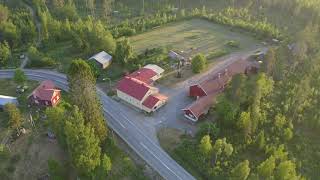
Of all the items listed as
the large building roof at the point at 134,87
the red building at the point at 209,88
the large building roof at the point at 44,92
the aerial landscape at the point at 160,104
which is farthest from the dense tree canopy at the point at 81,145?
the red building at the point at 209,88

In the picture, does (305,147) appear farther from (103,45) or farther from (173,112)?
(103,45)

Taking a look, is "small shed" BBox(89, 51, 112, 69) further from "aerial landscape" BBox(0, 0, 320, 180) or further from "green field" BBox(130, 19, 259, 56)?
"green field" BBox(130, 19, 259, 56)

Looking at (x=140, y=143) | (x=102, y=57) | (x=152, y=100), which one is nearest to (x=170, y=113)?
(x=152, y=100)

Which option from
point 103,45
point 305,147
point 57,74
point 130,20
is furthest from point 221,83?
point 130,20

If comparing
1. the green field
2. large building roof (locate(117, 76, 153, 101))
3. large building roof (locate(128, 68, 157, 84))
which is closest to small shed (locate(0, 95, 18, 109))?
large building roof (locate(117, 76, 153, 101))

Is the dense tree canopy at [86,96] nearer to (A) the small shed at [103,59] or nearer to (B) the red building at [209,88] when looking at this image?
(B) the red building at [209,88]

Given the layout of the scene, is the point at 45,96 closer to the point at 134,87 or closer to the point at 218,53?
the point at 134,87
